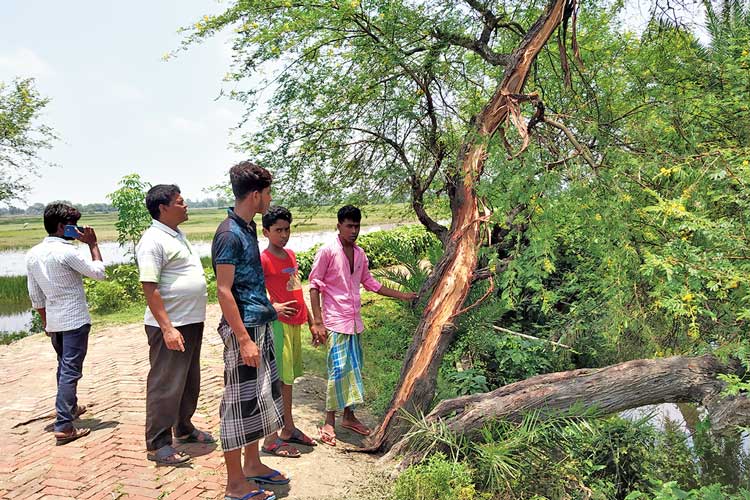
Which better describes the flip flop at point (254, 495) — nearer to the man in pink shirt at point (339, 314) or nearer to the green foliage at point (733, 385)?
the man in pink shirt at point (339, 314)

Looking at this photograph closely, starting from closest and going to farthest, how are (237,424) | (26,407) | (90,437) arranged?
(237,424)
(90,437)
(26,407)

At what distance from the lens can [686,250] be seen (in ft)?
11.2

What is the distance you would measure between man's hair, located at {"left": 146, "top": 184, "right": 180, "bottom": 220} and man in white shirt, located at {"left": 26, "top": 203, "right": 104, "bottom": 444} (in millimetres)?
885

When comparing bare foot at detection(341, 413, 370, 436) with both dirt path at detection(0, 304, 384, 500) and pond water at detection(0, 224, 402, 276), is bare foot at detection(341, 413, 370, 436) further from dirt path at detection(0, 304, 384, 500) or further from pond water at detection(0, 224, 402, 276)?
pond water at detection(0, 224, 402, 276)

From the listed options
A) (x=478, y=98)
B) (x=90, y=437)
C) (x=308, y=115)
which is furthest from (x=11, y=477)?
(x=478, y=98)

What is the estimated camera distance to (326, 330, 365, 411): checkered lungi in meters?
4.52

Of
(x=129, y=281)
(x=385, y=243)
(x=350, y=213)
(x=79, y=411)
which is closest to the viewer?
(x=350, y=213)

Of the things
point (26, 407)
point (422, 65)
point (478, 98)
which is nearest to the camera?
point (26, 407)

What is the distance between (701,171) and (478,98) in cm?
435

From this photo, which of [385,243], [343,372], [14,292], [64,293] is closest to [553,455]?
[343,372]

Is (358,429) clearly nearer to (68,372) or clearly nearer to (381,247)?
(68,372)

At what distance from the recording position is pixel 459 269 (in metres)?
4.59

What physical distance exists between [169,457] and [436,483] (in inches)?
75.3

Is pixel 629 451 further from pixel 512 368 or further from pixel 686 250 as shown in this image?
pixel 686 250
